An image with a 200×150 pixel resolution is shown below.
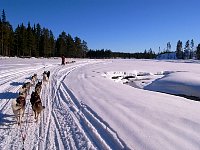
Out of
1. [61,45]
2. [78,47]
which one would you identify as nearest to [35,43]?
[61,45]

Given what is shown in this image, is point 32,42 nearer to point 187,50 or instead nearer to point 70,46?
point 70,46

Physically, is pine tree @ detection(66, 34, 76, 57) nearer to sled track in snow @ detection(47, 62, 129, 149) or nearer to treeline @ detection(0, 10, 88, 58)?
treeline @ detection(0, 10, 88, 58)

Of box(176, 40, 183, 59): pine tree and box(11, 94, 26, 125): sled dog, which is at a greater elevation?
box(176, 40, 183, 59): pine tree

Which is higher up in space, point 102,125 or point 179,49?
point 179,49

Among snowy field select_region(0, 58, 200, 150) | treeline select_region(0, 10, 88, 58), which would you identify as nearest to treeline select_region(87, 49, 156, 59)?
treeline select_region(0, 10, 88, 58)

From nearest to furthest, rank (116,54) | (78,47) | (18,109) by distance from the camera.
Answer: (18,109) → (78,47) → (116,54)

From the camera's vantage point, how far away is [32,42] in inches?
2798

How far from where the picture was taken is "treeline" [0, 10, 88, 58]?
64.0m

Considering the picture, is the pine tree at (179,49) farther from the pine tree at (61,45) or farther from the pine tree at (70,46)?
the pine tree at (61,45)

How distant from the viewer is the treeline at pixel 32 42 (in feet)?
210

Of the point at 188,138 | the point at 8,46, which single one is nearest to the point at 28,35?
the point at 8,46

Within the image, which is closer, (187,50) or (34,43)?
(34,43)

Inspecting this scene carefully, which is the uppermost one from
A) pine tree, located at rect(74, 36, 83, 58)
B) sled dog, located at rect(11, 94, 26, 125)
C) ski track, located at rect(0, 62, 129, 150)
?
pine tree, located at rect(74, 36, 83, 58)

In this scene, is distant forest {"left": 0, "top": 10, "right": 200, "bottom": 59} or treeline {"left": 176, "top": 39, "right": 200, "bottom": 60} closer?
distant forest {"left": 0, "top": 10, "right": 200, "bottom": 59}
